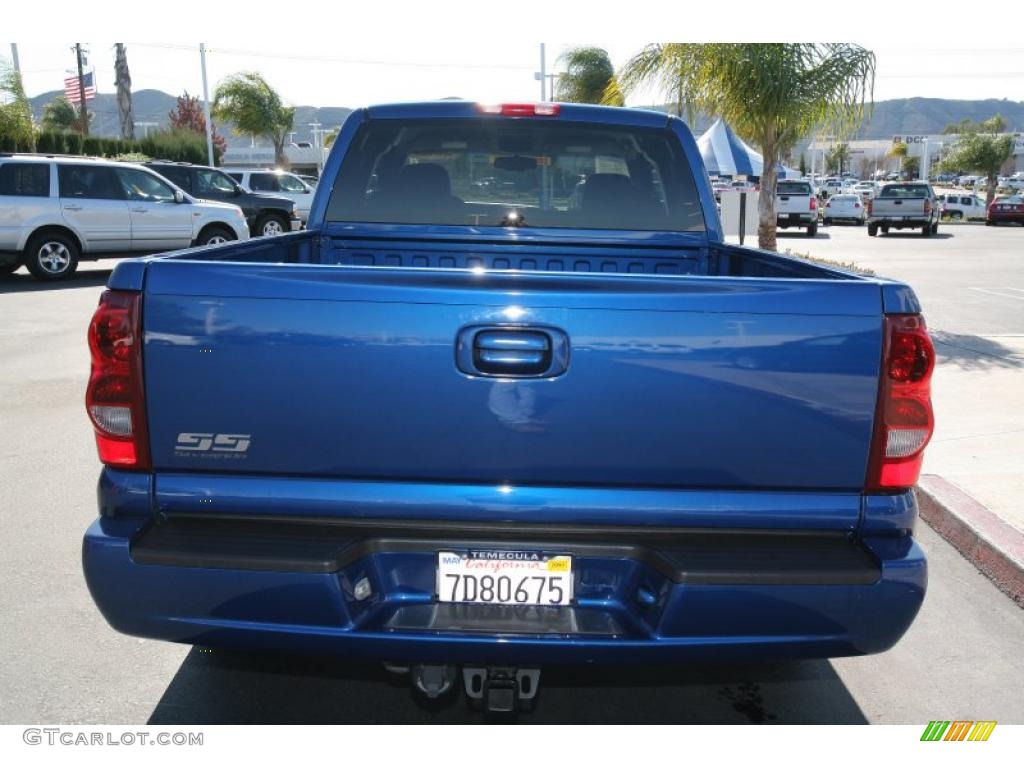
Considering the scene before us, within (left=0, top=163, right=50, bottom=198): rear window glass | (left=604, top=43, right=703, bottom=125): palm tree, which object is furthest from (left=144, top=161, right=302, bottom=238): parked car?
(left=604, top=43, right=703, bottom=125): palm tree

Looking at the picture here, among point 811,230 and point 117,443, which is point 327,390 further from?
point 811,230

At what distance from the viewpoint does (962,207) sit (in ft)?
139

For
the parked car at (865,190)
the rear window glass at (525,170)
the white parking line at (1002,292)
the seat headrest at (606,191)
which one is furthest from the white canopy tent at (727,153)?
the seat headrest at (606,191)

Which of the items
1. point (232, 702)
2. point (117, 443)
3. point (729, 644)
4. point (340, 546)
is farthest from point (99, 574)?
point (729, 644)

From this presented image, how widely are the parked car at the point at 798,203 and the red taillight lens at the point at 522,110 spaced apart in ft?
84.4

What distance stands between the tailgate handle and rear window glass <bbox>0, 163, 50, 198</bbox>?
1434cm

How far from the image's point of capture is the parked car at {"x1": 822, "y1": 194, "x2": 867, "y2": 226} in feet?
119

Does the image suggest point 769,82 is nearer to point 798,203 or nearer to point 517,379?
point 517,379

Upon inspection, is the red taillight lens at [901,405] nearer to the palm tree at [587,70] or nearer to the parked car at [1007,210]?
the palm tree at [587,70]

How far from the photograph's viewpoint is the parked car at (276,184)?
73.6 feet

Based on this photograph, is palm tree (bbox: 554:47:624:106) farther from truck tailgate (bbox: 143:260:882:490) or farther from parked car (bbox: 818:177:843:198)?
truck tailgate (bbox: 143:260:882:490)

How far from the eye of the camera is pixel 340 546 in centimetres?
241

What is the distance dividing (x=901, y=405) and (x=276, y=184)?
22202 millimetres

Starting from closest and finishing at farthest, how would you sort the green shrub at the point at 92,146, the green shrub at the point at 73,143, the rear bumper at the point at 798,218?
the rear bumper at the point at 798,218, the green shrub at the point at 73,143, the green shrub at the point at 92,146
